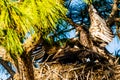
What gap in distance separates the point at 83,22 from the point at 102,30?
484 millimetres

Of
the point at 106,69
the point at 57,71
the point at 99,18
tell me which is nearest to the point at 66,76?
the point at 57,71

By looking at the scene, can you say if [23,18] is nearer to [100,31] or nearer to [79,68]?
[79,68]

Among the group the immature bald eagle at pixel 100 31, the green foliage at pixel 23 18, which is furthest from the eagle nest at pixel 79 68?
the green foliage at pixel 23 18

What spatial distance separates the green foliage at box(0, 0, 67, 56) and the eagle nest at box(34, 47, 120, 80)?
50cm

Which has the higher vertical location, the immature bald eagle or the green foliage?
the green foliage

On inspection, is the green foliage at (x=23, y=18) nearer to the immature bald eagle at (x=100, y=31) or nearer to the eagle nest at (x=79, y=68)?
the eagle nest at (x=79, y=68)

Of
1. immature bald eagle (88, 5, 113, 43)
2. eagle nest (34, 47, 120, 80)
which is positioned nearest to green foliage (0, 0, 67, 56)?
eagle nest (34, 47, 120, 80)

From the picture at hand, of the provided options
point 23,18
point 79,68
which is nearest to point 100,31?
point 79,68

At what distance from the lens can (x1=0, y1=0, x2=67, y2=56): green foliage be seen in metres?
2.23

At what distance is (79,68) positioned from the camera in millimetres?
2988

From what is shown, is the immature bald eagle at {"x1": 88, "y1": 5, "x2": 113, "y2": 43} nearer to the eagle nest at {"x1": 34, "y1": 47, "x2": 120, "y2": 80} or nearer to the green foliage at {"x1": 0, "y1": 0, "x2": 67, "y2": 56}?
the eagle nest at {"x1": 34, "y1": 47, "x2": 120, "y2": 80}

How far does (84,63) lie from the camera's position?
3021 millimetres

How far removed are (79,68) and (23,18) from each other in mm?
856

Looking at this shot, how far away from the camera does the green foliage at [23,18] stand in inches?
88.0
